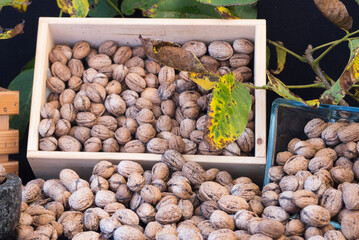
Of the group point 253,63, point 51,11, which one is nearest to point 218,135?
point 253,63

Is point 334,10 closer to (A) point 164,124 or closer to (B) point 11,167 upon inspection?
(A) point 164,124

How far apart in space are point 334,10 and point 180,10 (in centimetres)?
49

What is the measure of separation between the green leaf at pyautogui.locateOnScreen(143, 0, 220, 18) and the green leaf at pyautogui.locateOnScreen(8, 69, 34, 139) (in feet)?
1.51

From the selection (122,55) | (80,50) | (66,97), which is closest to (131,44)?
(122,55)

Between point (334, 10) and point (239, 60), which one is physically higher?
point (334, 10)

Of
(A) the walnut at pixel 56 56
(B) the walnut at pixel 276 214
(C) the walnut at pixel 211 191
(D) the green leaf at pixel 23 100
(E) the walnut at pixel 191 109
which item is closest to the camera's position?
(B) the walnut at pixel 276 214

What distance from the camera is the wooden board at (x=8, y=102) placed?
1358 millimetres

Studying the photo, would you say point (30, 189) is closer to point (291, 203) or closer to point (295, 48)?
point (291, 203)

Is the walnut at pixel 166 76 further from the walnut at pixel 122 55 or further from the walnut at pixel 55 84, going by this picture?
the walnut at pixel 55 84

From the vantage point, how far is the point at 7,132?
1.37 m

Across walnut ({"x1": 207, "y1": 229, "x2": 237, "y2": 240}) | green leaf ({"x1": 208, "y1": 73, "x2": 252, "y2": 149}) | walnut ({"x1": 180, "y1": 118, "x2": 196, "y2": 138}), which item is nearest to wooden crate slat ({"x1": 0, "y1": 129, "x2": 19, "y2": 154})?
walnut ({"x1": 180, "y1": 118, "x2": 196, "y2": 138})

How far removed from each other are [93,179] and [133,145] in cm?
17

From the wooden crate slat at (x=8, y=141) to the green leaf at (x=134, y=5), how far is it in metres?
0.60

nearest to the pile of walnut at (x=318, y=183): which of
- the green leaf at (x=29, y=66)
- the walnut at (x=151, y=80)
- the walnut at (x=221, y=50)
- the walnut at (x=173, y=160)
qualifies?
the walnut at (x=173, y=160)
